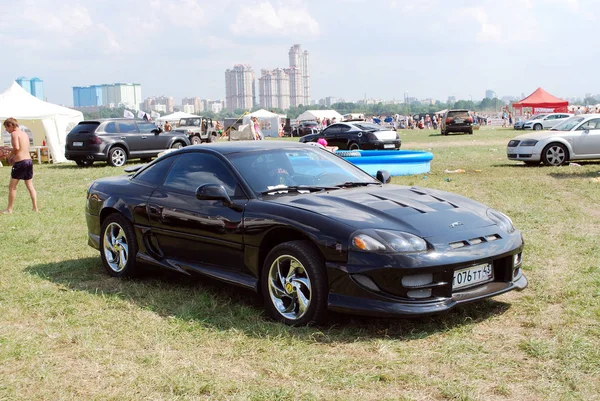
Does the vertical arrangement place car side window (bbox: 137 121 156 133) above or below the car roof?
below

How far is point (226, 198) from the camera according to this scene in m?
5.76

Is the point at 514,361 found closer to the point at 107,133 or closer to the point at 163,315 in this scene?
the point at 163,315

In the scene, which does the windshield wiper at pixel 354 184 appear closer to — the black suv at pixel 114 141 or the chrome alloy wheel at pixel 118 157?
the black suv at pixel 114 141

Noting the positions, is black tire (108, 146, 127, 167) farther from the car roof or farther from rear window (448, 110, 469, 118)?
rear window (448, 110, 469, 118)

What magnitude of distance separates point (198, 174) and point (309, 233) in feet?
Answer: 5.53

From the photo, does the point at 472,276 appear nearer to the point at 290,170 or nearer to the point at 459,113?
the point at 290,170

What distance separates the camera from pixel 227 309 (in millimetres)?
5828

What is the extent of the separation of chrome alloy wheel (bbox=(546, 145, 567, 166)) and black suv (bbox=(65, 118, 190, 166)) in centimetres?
1295

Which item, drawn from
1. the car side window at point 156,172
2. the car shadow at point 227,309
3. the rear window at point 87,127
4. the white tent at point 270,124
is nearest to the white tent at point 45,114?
the rear window at point 87,127

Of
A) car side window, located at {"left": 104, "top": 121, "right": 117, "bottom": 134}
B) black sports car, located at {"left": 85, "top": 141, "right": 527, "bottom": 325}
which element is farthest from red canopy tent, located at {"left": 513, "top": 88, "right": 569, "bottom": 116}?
black sports car, located at {"left": 85, "top": 141, "right": 527, "bottom": 325}

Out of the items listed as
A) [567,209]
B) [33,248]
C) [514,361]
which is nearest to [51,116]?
[33,248]

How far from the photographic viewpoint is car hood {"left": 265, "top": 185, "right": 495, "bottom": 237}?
5090mm

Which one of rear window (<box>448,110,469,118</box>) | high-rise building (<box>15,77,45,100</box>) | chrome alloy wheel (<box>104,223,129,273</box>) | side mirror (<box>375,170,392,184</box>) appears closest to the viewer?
side mirror (<box>375,170,392,184</box>)

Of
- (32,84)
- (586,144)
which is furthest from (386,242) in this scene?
(32,84)
